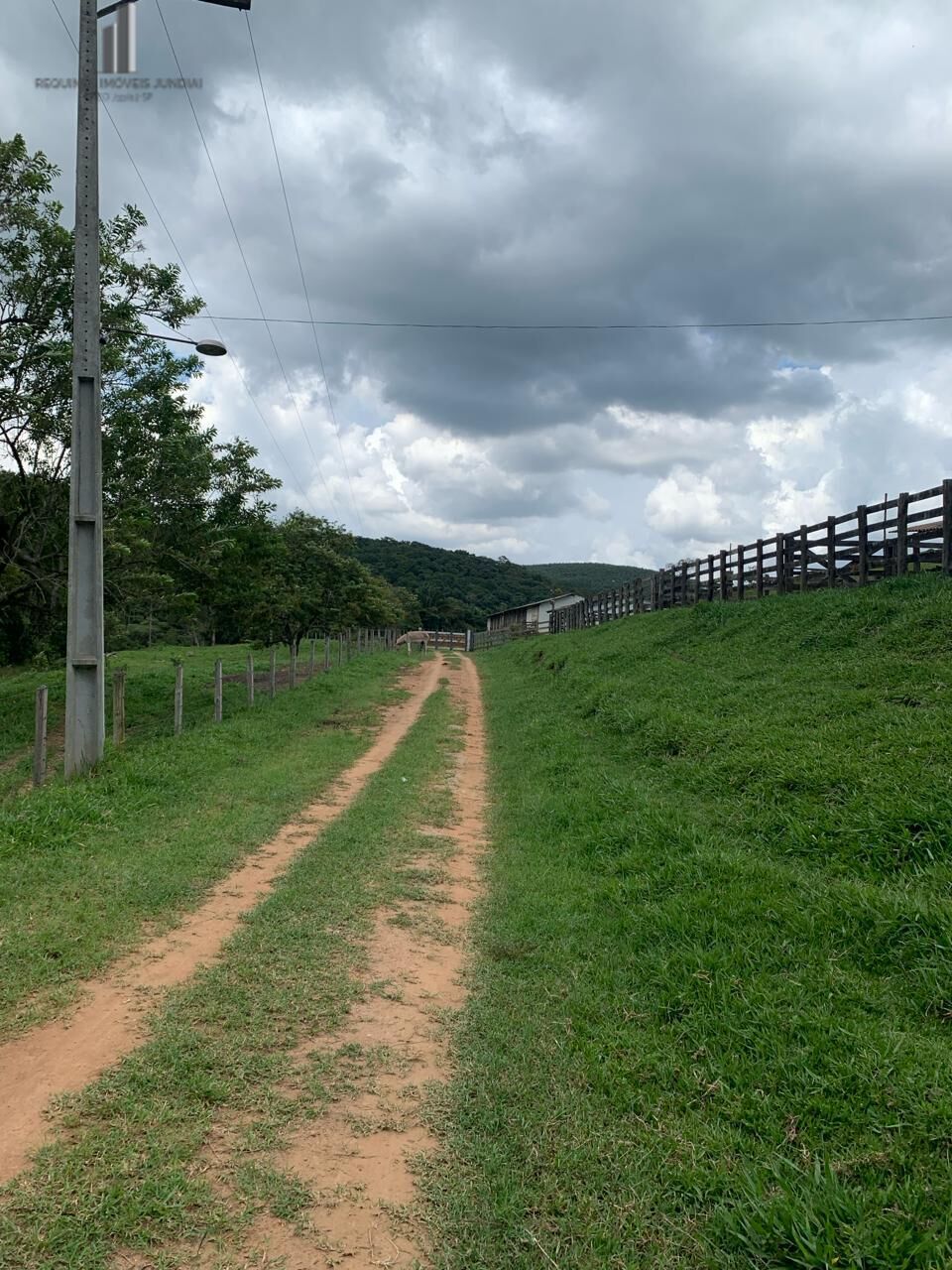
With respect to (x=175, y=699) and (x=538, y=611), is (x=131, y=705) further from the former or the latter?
(x=538, y=611)

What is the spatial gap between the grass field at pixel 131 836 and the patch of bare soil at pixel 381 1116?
180cm

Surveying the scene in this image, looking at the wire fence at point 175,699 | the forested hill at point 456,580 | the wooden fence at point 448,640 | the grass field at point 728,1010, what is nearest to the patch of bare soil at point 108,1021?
the grass field at point 728,1010

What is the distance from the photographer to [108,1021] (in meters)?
3.99

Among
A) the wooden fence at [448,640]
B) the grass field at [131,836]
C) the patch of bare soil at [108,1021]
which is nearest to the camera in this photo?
the patch of bare soil at [108,1021]

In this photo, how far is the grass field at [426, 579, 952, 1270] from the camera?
265cm

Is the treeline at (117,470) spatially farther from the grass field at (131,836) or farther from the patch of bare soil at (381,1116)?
the patch of bare soil at (381,1116)

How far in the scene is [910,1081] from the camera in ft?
10.3

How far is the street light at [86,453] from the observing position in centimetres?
955

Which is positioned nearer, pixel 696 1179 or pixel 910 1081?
pixel 696 1179

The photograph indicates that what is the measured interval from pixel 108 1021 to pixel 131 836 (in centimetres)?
367

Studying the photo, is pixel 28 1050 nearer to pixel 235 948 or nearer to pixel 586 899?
pixel 235 948

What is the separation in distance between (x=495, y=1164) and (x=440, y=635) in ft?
229

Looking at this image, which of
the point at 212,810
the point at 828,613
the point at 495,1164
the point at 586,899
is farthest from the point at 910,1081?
the point at 828,613

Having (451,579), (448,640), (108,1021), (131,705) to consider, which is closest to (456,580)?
(451,579)
